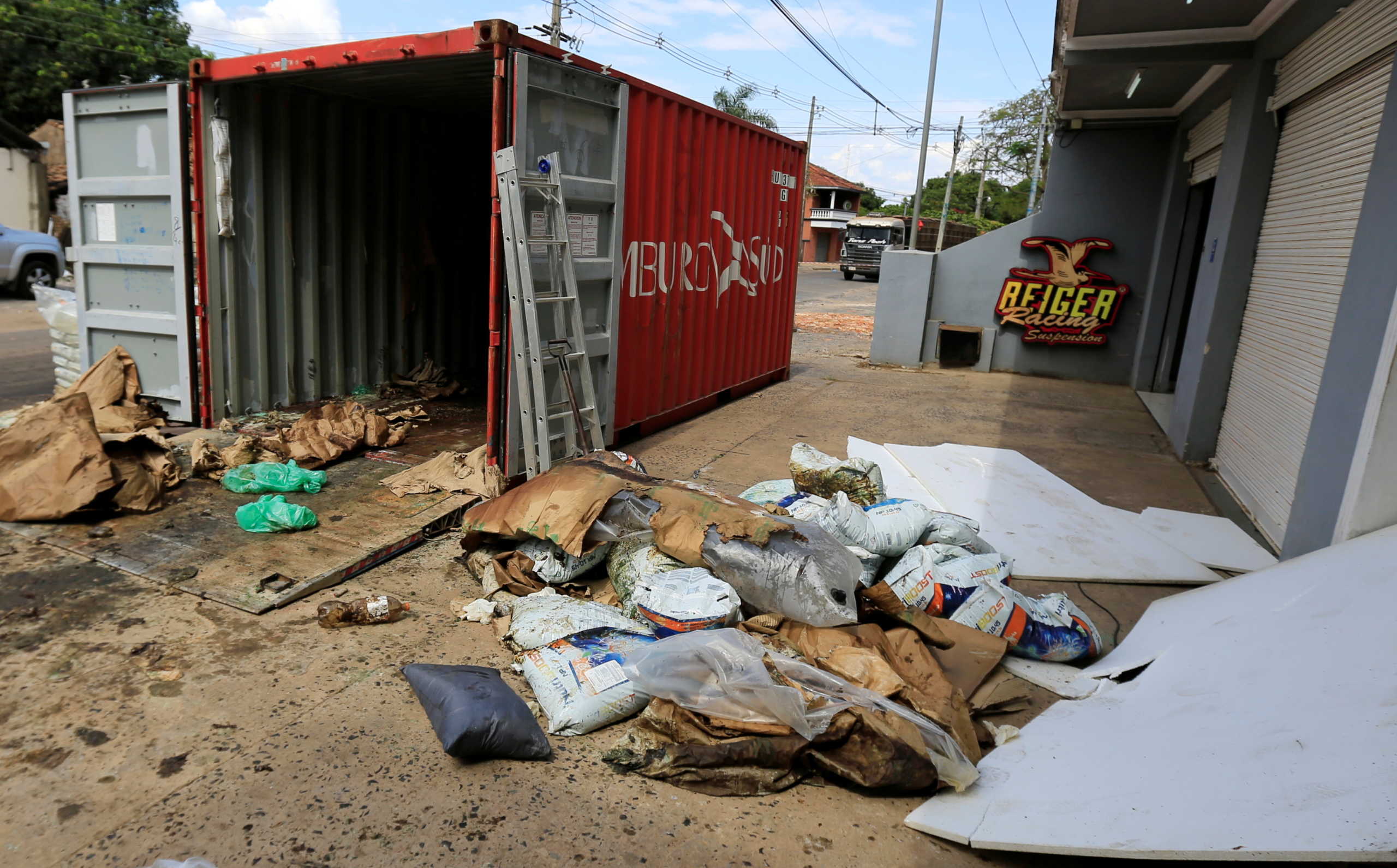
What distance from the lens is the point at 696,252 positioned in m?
7.06

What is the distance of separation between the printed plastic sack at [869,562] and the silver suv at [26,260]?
14.7 m

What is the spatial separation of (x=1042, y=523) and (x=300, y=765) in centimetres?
439

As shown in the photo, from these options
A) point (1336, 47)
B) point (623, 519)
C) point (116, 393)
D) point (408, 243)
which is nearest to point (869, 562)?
point (623, 519)

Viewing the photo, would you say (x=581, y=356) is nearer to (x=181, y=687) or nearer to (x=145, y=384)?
(x=181, y=687)

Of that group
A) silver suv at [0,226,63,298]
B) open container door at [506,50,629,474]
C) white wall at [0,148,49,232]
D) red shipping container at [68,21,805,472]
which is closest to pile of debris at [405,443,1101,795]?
open container door at [506,50,629,474]

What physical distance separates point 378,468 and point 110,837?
341 cm

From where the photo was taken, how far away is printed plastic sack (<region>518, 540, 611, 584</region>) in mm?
4039

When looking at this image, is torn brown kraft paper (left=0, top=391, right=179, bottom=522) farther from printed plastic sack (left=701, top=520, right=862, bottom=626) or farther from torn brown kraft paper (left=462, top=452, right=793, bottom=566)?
printed plastic sack (left=701, top=520, right=862, bottom=626)

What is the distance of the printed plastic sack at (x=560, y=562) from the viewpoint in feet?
13.3

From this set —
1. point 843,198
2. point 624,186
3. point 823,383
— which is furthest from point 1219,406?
point 843,198

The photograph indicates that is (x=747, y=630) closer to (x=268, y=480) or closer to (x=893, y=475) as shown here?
(x=893, y=475)

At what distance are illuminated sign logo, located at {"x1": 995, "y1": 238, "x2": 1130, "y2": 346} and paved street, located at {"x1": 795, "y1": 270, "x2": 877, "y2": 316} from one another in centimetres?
446

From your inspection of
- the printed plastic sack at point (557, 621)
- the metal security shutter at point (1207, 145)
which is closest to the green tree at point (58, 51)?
the metal security shutter at point (1207, 145)

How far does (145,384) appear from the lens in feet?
20.7
